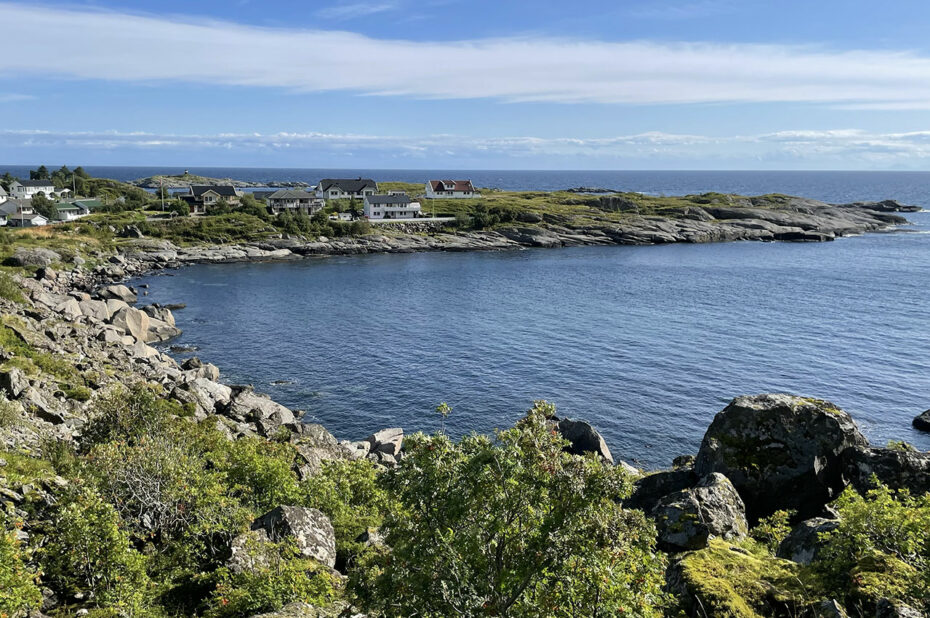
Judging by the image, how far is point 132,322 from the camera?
6444cm

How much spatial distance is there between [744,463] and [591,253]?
119715mm

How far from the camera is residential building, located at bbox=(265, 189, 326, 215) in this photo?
541ft

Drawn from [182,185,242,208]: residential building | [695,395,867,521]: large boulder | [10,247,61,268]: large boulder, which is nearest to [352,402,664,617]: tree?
[695,395,867,521]: large boulder

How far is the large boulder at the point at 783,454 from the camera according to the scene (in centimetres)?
2484

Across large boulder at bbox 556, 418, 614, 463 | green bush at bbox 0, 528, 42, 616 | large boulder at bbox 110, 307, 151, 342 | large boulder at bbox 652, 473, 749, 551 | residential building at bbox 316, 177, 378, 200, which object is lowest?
large boulder at bbox 556, 418, 614, 463

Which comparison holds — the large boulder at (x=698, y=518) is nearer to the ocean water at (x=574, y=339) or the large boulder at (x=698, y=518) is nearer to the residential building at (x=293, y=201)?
the ocean water at (x=574, y=339)

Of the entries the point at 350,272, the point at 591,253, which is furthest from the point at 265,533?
the point at 591,253

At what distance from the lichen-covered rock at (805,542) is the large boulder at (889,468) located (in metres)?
6.92

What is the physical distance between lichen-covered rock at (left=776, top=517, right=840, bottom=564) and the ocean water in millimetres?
22620

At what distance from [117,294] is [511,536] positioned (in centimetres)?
8535

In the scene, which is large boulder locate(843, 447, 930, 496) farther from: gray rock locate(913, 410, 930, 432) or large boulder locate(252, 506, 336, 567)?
gray rock locate(913, 410, 930, 432)

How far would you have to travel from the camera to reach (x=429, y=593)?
389 inches

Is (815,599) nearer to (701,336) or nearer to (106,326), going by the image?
(701,336)

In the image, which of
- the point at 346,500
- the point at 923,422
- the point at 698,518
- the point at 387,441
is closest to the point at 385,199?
the point at 387,441
